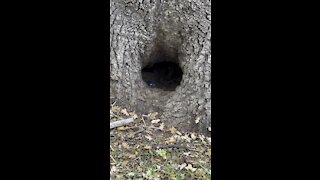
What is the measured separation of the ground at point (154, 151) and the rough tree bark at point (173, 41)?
0.60 feet

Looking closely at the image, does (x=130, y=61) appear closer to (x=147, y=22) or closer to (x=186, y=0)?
(x=147, y=22)

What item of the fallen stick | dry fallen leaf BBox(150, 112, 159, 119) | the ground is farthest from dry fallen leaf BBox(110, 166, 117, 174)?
dry fallen leaf BBox(150, 112, 159, 119)

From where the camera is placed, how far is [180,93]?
197 inches

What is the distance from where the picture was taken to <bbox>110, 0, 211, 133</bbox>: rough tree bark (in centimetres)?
480

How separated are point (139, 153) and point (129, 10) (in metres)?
1.87

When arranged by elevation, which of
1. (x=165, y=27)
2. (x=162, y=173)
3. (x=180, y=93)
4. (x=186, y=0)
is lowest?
(x=162, y=173)

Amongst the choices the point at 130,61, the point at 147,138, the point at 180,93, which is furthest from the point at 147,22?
the point at 147,138

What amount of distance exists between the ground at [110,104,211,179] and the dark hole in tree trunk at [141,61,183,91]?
1.16 meters

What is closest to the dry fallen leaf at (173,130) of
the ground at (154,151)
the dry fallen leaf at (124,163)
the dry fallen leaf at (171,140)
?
the ground at (154,151)

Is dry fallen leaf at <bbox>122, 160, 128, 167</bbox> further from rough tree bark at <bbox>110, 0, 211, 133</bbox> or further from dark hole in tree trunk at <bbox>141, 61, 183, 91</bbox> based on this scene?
dark hole in tree trunk at <bbox>141, 61, 183, 91</bbox>

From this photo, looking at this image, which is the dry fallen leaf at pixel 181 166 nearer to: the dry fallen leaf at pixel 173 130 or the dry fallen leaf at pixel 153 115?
the dry fallen leaf at pixel 173 130

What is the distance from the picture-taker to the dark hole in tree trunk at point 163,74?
19.8 feet

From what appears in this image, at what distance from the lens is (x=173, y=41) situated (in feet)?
17.2

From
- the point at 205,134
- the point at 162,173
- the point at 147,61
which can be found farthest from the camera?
the point at 147,61
